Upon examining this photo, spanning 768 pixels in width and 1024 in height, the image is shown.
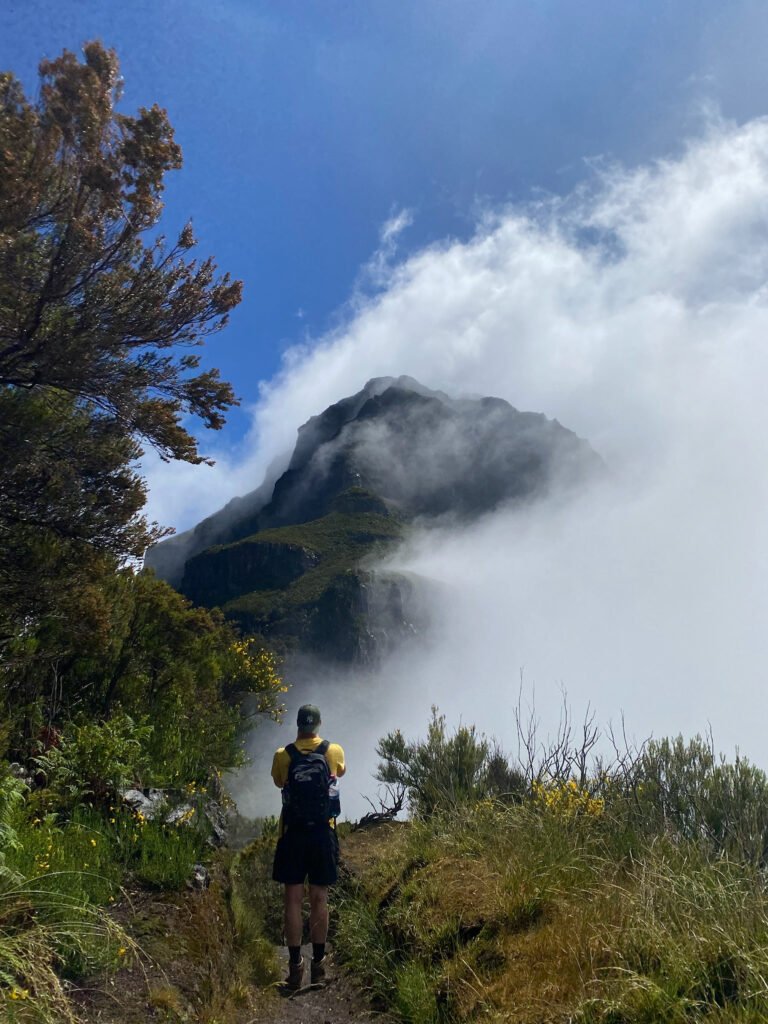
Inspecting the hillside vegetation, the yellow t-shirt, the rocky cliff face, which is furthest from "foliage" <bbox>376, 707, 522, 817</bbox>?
the rocky cliff face

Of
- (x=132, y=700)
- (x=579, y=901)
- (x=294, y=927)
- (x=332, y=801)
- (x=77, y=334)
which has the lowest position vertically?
(x=294, y=927)

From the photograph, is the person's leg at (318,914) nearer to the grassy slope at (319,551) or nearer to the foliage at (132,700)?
the foliage at (132,700)

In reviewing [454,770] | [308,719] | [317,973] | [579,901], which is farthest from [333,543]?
[579,901]

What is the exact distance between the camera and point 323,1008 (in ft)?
16.4

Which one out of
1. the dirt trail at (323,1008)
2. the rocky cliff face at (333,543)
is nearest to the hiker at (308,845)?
the dirt trail at (323,1008)

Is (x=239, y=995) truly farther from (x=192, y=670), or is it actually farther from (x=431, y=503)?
(x=431, y=503)

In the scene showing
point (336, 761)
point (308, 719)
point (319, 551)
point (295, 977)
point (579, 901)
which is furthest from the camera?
point (319, 551)

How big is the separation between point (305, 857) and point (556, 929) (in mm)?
1900

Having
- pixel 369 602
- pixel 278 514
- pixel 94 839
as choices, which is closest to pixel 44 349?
pixel 94 839

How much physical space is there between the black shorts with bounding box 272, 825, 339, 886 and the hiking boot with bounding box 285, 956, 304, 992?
0.53 metres

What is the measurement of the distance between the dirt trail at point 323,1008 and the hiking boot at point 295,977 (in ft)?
0.27

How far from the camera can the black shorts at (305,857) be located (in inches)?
215

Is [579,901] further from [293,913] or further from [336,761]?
[293,913]

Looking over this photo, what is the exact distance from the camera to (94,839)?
5.99 meters
